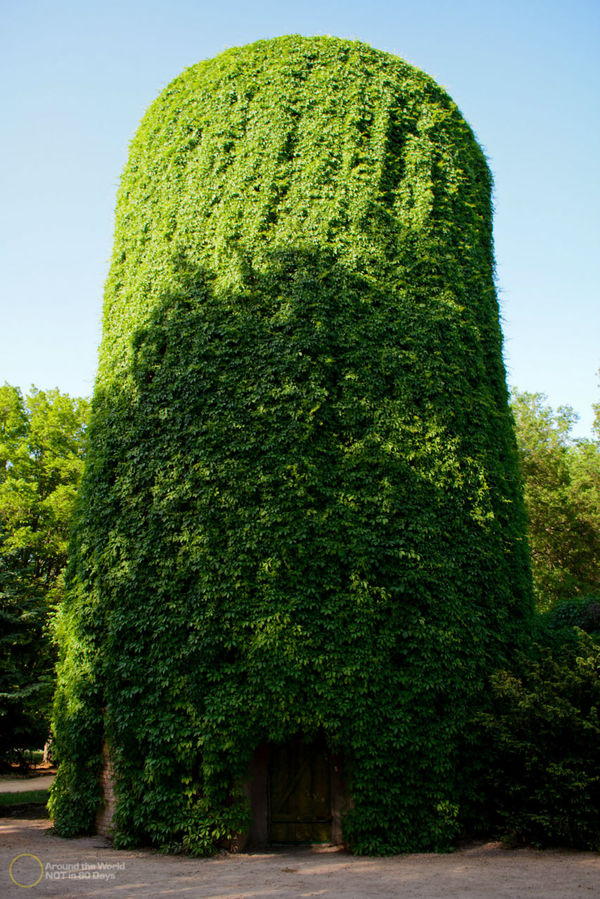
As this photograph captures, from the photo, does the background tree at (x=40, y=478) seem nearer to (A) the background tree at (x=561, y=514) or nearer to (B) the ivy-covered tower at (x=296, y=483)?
(B) the ivy-covered tower at (x=296, y=483)

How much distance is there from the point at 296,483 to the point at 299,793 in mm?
4660

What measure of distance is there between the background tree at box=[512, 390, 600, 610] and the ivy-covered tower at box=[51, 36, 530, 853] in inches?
692

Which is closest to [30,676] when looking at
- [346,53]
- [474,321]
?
[474,321]

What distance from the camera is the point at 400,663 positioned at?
896 centimetres

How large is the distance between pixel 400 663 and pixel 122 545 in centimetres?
496

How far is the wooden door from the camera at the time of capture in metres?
9.07

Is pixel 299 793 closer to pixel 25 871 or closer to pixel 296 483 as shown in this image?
pixel 25 871

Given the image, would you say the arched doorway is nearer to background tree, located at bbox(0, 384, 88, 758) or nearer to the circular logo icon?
the circular logo icon

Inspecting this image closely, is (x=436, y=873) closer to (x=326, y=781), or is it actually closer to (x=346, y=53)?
(x=326, y=781)

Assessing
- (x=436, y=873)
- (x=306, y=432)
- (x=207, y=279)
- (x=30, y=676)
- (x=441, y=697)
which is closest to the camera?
(x=436, y=873)

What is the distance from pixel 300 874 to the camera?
293 inches

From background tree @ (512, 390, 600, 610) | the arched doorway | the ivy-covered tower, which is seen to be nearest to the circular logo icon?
the ivy-covered tower

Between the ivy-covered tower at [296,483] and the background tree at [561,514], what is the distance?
1758cm

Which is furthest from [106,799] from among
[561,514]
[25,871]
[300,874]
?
[561,514]
